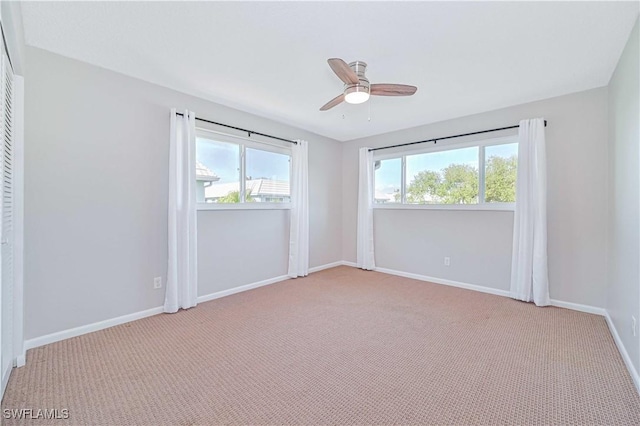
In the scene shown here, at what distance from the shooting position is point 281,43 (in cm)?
229

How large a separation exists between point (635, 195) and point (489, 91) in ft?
5.64

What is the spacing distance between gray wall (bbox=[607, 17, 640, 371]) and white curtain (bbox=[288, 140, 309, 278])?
11.2ft

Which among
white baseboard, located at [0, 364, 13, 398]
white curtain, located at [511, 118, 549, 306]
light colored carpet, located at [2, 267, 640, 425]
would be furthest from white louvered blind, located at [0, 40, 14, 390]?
white curtain, located at [511, 118, 549, 306]

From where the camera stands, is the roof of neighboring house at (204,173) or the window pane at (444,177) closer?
the roof of neighboring house at (204,173)

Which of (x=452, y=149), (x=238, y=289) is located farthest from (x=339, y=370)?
(x=452, y=149)

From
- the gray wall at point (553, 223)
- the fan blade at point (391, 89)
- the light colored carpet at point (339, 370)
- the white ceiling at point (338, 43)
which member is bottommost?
the light colored carpet at point (339, 370)

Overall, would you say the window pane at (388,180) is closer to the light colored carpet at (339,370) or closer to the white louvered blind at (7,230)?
the light colored carpet at (339,370)

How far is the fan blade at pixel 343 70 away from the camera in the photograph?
6.63 ft

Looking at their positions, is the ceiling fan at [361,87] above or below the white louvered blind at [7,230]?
above

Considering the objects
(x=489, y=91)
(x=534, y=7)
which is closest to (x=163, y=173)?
(x=534, y=7)

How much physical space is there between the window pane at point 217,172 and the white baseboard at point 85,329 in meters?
1.31

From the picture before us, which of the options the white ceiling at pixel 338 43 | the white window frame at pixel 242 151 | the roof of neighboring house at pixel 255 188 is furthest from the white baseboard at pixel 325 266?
the white ceiling at pixel 338 43

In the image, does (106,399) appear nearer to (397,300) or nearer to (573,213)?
(397,300)

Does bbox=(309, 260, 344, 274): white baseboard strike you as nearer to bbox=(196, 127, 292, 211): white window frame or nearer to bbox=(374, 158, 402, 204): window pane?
bbox=(196, 127, 292, 211): white window frame
